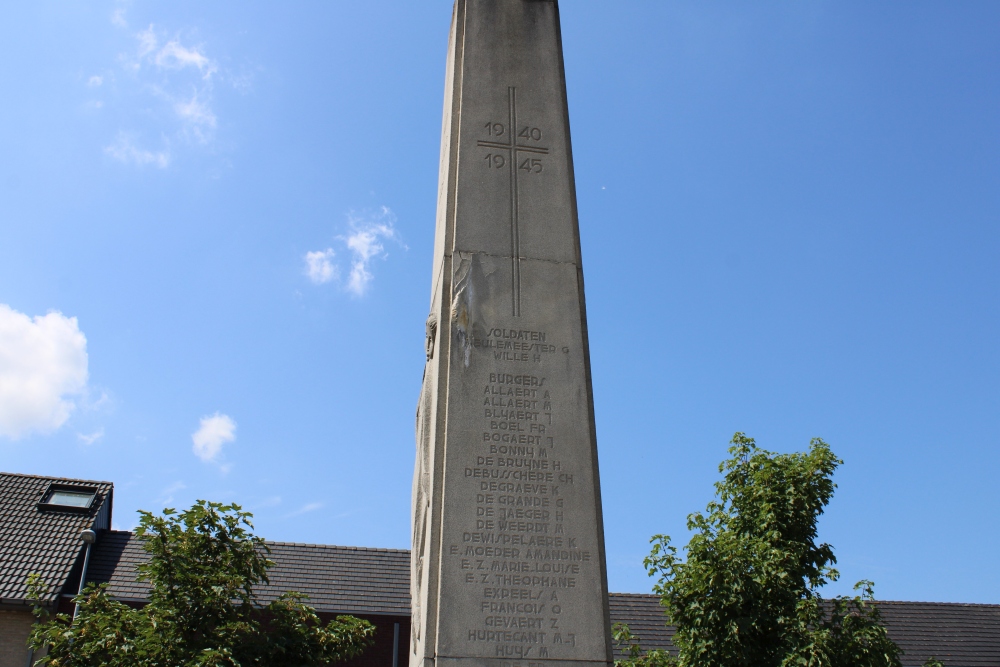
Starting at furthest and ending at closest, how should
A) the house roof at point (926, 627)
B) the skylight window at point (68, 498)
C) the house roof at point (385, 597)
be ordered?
the skylight window at point (68, 498)
the house roof at point (926, 627)
the house roof at point (385, 597)

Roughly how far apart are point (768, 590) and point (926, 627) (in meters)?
15.9

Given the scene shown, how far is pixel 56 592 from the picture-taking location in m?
20.6

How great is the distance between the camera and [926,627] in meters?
25.3

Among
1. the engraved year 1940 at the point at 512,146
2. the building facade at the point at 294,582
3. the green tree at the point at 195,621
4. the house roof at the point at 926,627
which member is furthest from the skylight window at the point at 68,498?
the engraved year 1940 at the point at 512,146

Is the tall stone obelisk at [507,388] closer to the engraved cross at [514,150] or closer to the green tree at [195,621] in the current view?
the engraved cross at [514,150]

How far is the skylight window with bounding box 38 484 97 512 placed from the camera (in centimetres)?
2391

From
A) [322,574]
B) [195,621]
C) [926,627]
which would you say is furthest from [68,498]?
[926,627]

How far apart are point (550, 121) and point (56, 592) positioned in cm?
1818

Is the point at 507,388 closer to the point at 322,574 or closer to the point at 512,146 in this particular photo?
the point at 512,146

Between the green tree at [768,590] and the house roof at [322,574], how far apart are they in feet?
31.7

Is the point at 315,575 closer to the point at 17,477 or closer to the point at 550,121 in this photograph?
the point at 17,477

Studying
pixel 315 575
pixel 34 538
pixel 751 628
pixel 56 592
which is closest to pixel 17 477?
pixel 34 538

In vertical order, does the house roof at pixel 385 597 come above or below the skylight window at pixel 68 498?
below

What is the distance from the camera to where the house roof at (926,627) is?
23.2 meters
